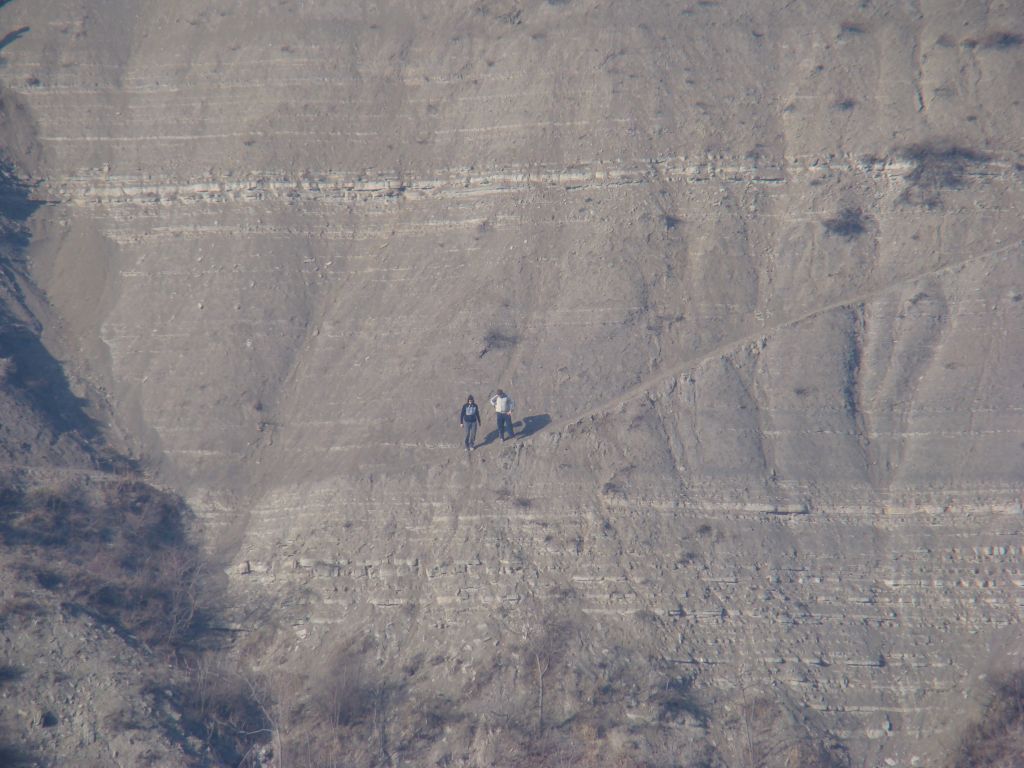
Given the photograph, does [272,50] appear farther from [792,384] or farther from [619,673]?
[619,673]

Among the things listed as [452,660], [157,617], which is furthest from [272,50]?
[452,660]

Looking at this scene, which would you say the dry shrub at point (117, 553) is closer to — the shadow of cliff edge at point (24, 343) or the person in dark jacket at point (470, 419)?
the shadow of cliff edge at point (24, 343)

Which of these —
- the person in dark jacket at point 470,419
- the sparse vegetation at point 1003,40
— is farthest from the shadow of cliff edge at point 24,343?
the sparse vegetation at point 1003,40

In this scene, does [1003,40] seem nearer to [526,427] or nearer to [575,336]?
[575,336]

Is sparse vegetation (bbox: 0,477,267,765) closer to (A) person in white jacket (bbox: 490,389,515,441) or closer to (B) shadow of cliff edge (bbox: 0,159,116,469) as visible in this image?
(B) shadow of cliff edge (bbox: 0,159,116,469)

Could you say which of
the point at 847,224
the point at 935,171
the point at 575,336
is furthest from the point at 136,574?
the point at 935,171

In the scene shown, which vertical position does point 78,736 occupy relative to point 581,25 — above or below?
below
